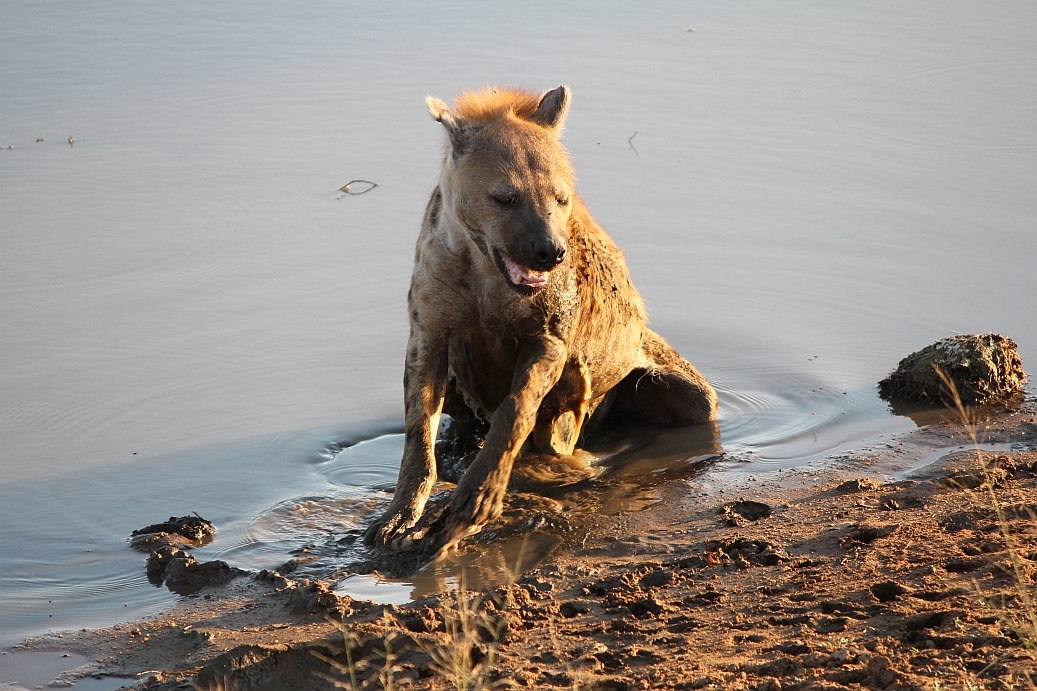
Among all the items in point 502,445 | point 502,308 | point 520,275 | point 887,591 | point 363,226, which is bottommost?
point 887,591

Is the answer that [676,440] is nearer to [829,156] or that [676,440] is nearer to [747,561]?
[747,561]

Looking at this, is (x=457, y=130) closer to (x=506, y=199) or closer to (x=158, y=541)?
(x=506, y=199)

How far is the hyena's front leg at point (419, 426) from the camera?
4602mm

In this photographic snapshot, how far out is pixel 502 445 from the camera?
4555mm

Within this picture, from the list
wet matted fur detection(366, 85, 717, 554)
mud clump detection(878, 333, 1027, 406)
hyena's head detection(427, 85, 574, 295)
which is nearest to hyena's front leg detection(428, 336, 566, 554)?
wet matted fur detection(366, 85, 717, 554)

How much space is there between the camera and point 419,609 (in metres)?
3.46

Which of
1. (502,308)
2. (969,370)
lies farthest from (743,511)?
(969,370)

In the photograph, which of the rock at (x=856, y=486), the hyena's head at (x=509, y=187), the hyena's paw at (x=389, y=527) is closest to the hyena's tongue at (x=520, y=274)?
the hyena's head at (x=509, y=187)

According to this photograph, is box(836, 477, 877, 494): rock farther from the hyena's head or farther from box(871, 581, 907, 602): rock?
the hyena's head

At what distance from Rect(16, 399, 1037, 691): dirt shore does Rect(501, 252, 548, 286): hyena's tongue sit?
94 centimetres

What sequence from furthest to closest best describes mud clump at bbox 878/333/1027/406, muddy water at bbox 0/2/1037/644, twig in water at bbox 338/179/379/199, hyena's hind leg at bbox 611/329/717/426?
twig in water at bbox 338/179/379/199 < hyena's hind leg at bbox 611/329/717/426 < mud clump at bbox 878/333/1027/406 < muddy water at bbox 0/2/1037/644

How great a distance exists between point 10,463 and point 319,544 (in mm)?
1558

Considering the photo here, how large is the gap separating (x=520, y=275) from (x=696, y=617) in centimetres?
149

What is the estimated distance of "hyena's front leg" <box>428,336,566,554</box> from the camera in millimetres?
4430
